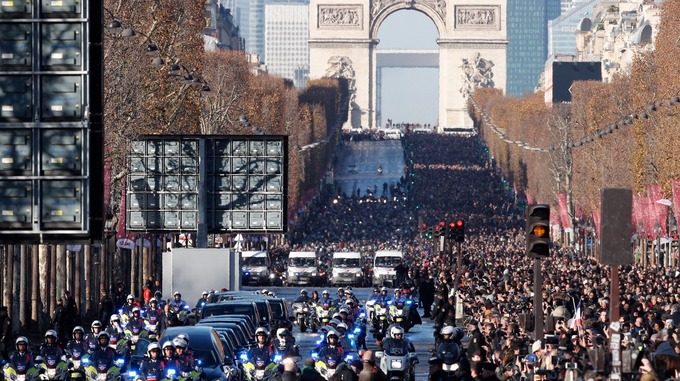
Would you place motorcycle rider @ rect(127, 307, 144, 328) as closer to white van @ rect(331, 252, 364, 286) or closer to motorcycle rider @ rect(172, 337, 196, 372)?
motorcycle rider @ rect(172, 337, 196, 372)

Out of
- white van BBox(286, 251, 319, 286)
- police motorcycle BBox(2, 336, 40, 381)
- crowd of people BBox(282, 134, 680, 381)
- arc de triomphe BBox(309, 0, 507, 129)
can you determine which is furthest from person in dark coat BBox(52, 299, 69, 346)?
arc de triomphe BBox(309, 0, 507, 129)

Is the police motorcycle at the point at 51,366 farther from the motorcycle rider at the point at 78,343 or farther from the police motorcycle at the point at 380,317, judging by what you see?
the police motorcycle at the point at 380,317

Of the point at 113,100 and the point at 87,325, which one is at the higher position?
the point at 113,100

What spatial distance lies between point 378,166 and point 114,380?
119m

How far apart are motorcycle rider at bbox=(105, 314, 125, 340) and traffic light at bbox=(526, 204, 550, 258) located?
30.8ft

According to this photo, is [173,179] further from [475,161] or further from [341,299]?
[475,161]

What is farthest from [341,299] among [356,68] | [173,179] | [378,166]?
[356,68]

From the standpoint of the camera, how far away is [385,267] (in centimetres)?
7288

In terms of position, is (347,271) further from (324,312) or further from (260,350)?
(260,350)

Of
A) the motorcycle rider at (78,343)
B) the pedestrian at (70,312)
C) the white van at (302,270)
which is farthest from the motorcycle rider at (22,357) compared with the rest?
the white van at (302,270)

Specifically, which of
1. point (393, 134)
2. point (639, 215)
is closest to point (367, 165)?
point (393, 134)

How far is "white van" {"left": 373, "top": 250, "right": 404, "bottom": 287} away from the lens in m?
72.2

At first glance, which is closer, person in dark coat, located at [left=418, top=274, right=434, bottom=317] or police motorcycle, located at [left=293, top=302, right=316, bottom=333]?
police motorcycle, located at [left=293, top=302, right=316, bottom=333]

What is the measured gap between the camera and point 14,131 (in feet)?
76.8
